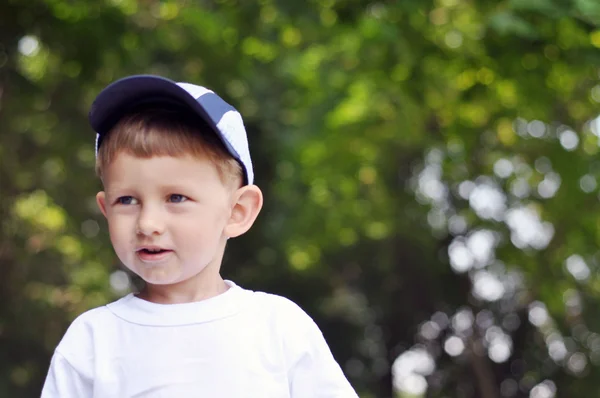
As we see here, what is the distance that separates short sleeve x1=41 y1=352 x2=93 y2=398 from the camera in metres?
2.44

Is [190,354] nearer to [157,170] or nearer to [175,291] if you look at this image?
[175,291]

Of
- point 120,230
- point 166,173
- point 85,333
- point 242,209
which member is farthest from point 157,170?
point 85,333

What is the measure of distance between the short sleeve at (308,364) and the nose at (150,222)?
39cm

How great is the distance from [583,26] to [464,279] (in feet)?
37.1

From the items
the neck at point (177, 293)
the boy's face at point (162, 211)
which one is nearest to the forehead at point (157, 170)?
the boy's face at point (162, 211)

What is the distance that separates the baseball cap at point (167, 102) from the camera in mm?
2457

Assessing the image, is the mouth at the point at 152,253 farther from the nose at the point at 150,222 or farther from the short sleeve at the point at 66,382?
the short sleeve at the point at 66,382

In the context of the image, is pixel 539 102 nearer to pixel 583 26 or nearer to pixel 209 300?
pixel 583 26

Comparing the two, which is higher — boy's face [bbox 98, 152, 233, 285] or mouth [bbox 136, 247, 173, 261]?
boy's face [bbox 98, 152, 233, 285]

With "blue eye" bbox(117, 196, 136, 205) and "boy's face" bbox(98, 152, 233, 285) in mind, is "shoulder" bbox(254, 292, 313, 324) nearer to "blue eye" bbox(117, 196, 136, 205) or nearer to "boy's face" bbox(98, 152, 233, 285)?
"boy's face" bbox(98, 152, 233, 285)

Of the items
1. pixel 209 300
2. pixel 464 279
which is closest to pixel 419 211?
pixel 464 279

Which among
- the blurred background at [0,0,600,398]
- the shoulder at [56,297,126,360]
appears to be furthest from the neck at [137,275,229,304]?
the blurred background at [0,0,600,398]

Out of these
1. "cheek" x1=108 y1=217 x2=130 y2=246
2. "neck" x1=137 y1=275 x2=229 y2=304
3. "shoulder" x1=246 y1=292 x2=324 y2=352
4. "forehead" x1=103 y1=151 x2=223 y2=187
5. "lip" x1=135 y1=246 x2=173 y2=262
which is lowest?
"shoulder" x1=246 y1=292 x2=324 y2=352

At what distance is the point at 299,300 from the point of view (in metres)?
17.5
